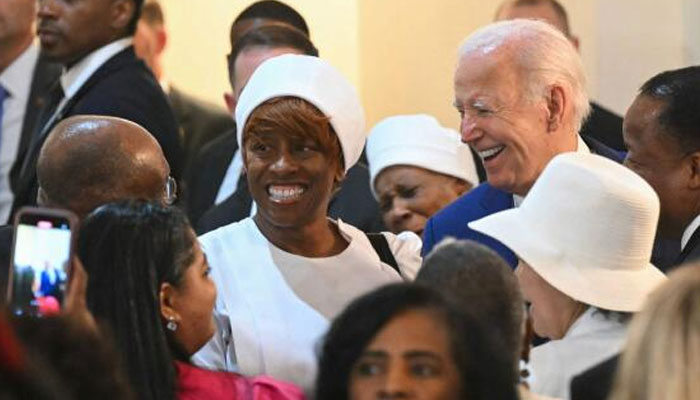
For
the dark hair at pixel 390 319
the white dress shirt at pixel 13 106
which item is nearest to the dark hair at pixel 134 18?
the white dress shirt at pixel 13 106

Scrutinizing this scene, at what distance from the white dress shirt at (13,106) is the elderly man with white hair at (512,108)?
2715 millimetres

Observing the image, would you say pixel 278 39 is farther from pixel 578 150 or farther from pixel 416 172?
pixel 578 150

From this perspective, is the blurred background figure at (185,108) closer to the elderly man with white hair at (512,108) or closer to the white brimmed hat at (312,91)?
the elderly man with white hair at (512,108)

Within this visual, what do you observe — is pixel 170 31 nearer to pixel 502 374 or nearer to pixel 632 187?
pixel 632 187

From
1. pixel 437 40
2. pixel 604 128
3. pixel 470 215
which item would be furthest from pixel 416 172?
pixel 437 40

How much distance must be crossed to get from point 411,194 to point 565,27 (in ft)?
4.95

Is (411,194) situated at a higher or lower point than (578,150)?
lower

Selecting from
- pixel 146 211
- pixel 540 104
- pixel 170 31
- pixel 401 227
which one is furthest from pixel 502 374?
pixel 170 31

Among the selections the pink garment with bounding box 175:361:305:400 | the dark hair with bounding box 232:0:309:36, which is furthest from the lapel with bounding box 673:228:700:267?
the dark hair with bounding box 232:0:309:36

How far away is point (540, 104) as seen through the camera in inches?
227

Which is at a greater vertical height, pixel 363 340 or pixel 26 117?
pixel 363 340

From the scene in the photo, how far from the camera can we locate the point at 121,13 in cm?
724

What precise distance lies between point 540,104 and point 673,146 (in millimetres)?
401

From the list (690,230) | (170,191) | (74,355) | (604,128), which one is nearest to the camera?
(74,355)
